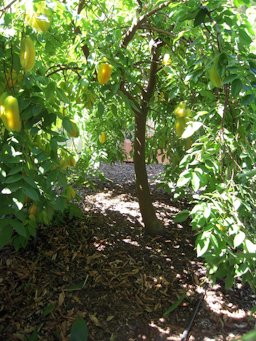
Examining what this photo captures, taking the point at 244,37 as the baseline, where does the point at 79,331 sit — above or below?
below

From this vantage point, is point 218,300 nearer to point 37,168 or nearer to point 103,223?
point 103,223

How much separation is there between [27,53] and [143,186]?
2.17m

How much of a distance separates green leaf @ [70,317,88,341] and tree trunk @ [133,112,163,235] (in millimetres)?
1412

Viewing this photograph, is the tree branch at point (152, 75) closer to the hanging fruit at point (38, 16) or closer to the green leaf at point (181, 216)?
the green leaf at point (181, 216)

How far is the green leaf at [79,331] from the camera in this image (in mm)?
2281

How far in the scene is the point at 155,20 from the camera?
9.28ft

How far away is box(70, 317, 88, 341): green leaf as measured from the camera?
2.28 m

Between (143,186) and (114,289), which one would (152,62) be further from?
(114,289)

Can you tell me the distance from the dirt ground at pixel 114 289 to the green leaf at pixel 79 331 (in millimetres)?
92

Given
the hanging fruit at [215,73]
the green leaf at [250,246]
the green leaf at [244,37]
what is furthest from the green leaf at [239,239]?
the green leaf at [244,37]

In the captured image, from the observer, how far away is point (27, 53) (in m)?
1.66

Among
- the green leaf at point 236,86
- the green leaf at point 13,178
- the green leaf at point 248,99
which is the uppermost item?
the green leaf at point 236,86

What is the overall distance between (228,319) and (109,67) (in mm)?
1923

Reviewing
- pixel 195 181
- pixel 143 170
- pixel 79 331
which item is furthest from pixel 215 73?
pixel 143 170
